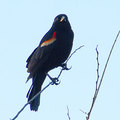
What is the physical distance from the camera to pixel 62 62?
15.7 feet

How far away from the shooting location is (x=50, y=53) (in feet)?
15.7

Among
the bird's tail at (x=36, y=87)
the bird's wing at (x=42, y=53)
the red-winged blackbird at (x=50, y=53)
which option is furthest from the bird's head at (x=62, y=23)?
the bird's tail at (x=36, y=87)

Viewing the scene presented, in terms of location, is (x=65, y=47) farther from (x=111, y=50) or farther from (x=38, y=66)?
(x=111, y=50)

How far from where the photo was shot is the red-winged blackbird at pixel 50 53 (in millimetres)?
4676

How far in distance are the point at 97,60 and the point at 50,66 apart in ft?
8.16

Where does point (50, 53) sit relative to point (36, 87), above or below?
above

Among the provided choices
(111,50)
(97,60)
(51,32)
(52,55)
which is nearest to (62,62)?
(52,55)

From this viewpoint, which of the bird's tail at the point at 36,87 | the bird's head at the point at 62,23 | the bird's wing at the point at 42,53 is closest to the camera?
the bird's tail at the point at 36,87

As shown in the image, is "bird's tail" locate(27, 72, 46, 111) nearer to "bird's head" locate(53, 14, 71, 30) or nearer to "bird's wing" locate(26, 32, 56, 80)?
"bird's wing" locate(26, 32, 56, 80)

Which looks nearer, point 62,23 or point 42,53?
point 42,53

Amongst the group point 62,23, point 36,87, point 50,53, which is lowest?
point 36,87

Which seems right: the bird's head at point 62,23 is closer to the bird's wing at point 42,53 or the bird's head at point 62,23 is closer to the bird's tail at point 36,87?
the bird's wing at point 42,53

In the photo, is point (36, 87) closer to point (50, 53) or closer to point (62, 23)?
point (50, 53)

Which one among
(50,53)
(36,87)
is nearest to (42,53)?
(50,53)
